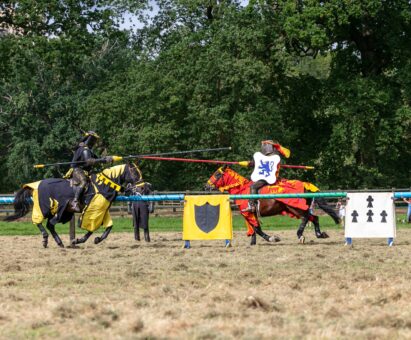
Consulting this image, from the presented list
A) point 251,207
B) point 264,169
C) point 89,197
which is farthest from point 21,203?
point 264,169

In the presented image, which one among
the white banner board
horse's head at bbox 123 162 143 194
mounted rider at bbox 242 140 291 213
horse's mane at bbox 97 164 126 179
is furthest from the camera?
mounted rider at bbox 242 140 291 213

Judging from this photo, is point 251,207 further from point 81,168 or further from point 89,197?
point 81,168

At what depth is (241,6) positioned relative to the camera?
147ft

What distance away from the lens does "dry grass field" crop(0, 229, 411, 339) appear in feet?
25.5

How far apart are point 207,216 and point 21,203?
160 inches

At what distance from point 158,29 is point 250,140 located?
37.5ft

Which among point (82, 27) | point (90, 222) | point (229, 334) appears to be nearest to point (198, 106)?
point (82, 27)

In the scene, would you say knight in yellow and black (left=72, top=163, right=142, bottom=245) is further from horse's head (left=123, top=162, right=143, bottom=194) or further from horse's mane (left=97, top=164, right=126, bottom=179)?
horse's head (left=123, top=162, right=143, bottom=194)

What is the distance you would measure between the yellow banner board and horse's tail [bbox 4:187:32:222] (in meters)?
3.48

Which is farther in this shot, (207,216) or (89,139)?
(89,139)

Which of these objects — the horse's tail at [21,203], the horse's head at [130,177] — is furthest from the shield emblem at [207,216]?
the horse's tail at [21,203]

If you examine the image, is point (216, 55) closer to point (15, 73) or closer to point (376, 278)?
point (15, 73)

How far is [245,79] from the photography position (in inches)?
1654

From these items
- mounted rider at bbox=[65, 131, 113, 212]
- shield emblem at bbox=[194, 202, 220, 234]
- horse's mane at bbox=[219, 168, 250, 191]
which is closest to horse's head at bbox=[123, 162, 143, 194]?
mounted rider at bbox=[65, 131, 113, 212]
